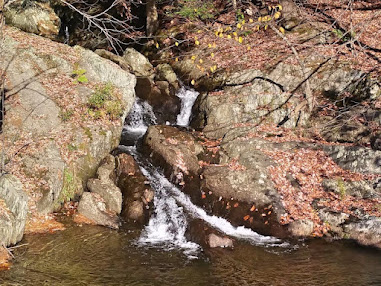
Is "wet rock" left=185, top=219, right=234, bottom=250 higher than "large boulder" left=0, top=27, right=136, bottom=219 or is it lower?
lower

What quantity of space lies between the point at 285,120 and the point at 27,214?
11022mm

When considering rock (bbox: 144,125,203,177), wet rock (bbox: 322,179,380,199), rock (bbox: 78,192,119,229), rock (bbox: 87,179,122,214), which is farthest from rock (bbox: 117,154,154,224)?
wet rock (bbox: 322,179,380,199)

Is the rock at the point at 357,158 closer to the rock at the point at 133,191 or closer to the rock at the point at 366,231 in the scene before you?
the rock at the point at 366,231

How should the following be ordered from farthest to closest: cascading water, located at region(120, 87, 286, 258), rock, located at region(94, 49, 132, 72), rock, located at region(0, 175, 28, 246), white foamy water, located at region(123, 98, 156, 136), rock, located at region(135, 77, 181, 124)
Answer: rock, located at region(94, 49, 132, 72) → rock, located at region(135, 77, 181, 124) → white foamy water, located at region(123, 98, 156, 136) → cascading water, located at region(120, 87, 286, 258) → rock, located at region(0, 175, 28, 246)

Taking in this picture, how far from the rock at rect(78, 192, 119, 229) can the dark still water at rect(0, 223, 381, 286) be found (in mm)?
302

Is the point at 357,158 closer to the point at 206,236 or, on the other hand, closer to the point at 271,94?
the point at 271,94

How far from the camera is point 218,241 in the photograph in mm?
9633

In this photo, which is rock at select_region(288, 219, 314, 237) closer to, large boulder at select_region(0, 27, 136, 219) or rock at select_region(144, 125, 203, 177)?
rock at select_region(144, 125, 203, 177)

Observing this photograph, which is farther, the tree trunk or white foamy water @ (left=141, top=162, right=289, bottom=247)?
the tree trunk

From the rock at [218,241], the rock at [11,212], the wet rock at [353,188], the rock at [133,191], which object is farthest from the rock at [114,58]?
the wet rock at [353,188]

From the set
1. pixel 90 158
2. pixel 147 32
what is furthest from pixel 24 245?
pixel 147 32

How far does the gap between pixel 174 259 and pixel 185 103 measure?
33.3ft

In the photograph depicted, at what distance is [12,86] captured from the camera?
42.0 ft

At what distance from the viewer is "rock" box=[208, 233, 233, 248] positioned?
9.58 meters
